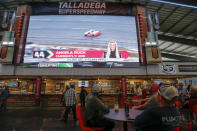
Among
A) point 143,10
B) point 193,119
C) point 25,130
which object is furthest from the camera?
point 143,10

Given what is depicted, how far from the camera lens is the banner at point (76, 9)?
11.6 m

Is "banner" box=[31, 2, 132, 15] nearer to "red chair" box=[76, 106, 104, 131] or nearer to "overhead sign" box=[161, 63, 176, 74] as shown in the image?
"overhead sign" box=[161, 63, 176, 74]

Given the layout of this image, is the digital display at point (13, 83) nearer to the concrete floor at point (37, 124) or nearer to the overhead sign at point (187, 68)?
the concrete floor at point (37, 124)

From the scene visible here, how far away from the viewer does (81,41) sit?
10.9 meters

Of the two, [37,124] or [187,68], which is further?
[187,68]

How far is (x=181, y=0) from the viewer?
10445mm

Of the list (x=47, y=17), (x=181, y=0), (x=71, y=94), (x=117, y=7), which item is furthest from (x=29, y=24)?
(x=181, y=0)

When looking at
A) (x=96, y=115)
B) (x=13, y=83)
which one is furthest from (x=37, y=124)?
(x=13, y=83)

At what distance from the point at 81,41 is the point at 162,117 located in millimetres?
9975

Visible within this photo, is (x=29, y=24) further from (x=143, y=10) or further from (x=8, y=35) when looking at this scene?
(x=143, y=10)

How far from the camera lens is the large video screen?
10.3 metres

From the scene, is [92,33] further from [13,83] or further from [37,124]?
[13,83]

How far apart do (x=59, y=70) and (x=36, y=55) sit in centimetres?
220

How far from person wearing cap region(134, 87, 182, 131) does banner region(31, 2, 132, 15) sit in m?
11.3
